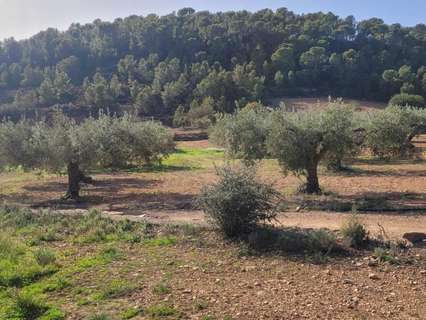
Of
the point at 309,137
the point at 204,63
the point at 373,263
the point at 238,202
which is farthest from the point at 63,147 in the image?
the point at 204,63

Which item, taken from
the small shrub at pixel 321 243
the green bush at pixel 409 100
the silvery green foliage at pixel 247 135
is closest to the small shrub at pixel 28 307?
the small shrub at pixel 321 243

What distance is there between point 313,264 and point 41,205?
14.7 metres

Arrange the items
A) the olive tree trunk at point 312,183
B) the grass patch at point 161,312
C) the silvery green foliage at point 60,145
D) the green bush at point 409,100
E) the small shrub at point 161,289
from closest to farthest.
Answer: the grass patch at point 161,312
the small shrub at point 161,289
the olive tree trunk at point 312,183
the silvery green foliage at point 60,145
the green bush at point 409,100

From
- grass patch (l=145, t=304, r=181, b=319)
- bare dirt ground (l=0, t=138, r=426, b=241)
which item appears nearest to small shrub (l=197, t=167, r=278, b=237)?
bare dirt ground (l=0, t=138, r=426, b=241)

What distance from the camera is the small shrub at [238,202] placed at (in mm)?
13508

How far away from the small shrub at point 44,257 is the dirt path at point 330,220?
4.50 m

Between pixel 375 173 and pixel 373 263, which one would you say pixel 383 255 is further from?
pixel 375 173

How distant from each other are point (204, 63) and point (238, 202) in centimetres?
10329

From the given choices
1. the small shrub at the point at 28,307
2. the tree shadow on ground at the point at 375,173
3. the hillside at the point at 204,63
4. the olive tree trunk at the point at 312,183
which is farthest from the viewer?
the hillside at the point at 204,63

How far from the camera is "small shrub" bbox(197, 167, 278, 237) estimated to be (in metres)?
13.5

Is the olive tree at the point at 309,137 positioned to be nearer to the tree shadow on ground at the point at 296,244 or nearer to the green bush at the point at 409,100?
the tree shadow on ground at the point at 296,244

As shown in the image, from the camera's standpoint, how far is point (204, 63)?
11406 centimetres

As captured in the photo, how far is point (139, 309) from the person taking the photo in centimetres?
947

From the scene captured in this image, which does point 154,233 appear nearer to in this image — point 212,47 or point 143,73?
point 143,73
